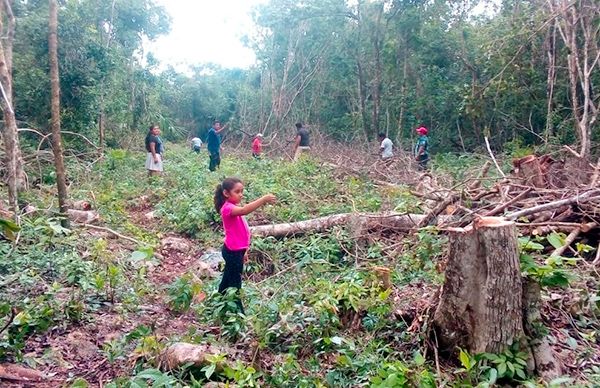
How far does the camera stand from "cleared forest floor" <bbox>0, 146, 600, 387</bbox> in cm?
327

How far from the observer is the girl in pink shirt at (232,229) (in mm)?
4352

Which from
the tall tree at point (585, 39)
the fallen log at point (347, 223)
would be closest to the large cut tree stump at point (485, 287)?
the fallen log at point (347, 223)

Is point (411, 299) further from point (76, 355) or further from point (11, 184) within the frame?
point (11, 184)

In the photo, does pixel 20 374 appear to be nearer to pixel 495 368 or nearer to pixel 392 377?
pixel 392 377

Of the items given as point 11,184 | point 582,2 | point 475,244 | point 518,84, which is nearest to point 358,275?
point 475,244

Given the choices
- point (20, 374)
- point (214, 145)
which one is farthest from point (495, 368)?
point (214, 145)

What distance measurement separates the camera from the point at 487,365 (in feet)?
10.3

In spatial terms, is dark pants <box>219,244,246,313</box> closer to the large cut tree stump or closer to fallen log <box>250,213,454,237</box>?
the large cut tree stump

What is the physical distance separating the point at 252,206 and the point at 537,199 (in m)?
3.37

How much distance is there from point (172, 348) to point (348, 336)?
4.17ft

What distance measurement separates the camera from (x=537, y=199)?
566cm

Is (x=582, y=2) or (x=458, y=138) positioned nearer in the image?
(x=582, y=2)

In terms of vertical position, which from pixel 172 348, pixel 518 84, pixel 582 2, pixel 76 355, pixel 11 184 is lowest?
pixel 76 355

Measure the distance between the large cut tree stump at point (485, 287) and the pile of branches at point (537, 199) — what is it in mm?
1509
